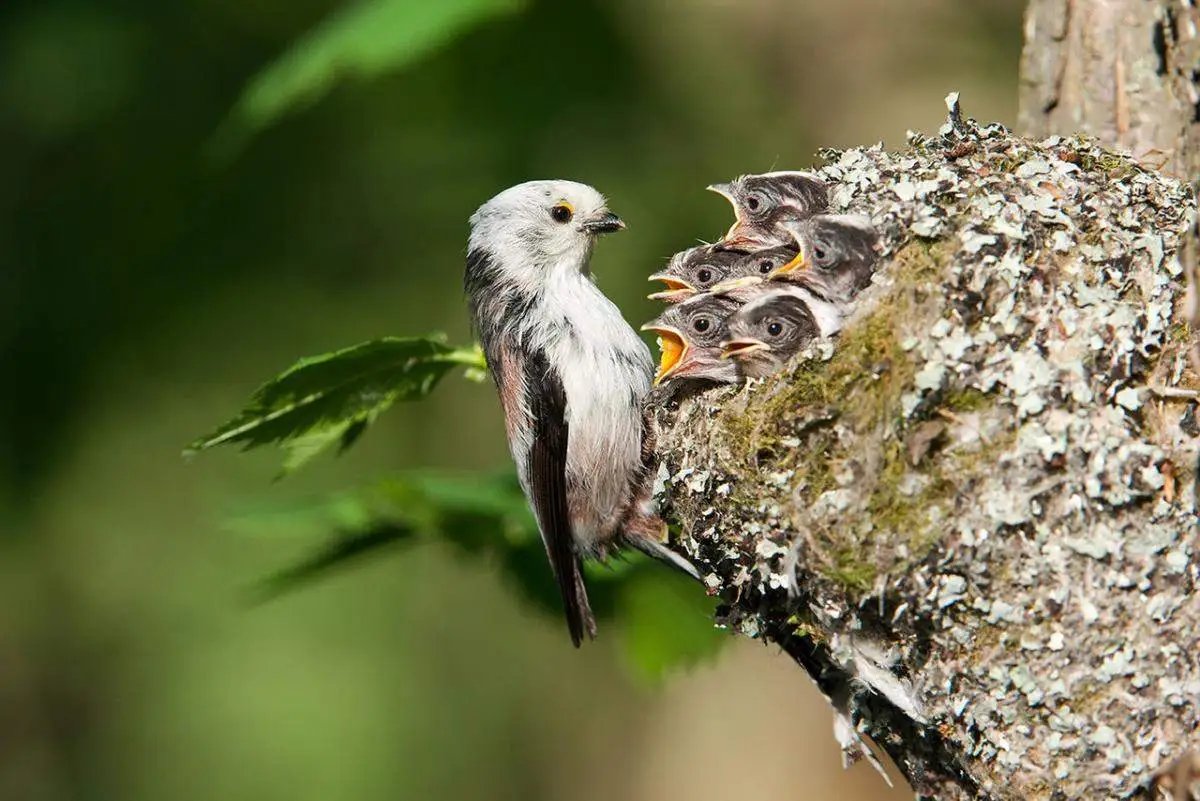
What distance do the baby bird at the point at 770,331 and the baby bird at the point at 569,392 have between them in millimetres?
560

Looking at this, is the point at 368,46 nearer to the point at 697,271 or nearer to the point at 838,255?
the point at 697,271

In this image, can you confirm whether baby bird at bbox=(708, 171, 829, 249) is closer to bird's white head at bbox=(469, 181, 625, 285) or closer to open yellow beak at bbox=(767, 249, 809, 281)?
open yellow beak at bbox=(767, 249, 809, 281)

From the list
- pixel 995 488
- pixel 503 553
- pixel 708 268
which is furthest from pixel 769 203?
pixel 503 553

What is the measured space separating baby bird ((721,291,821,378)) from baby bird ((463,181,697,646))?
56 centimetres

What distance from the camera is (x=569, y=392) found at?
11.8ft

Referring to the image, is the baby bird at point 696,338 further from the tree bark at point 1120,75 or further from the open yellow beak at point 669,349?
the tree bark at point 1120,75

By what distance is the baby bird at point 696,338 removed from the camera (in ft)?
10.5

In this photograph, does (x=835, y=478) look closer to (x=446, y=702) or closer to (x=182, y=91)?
(x=182, y=91)

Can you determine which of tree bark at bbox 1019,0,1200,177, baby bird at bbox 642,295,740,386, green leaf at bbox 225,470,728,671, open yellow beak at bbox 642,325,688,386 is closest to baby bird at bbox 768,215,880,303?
baby bird at bbox 642,295,740,386

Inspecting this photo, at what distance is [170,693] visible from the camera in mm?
8727

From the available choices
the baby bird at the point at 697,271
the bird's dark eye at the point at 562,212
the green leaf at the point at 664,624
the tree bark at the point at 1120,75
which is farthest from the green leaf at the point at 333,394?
the tree bark at the point at 1120,75

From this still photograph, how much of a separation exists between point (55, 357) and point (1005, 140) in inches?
254

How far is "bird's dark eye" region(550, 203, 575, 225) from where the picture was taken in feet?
13.1

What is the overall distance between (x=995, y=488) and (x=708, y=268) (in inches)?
49.0
